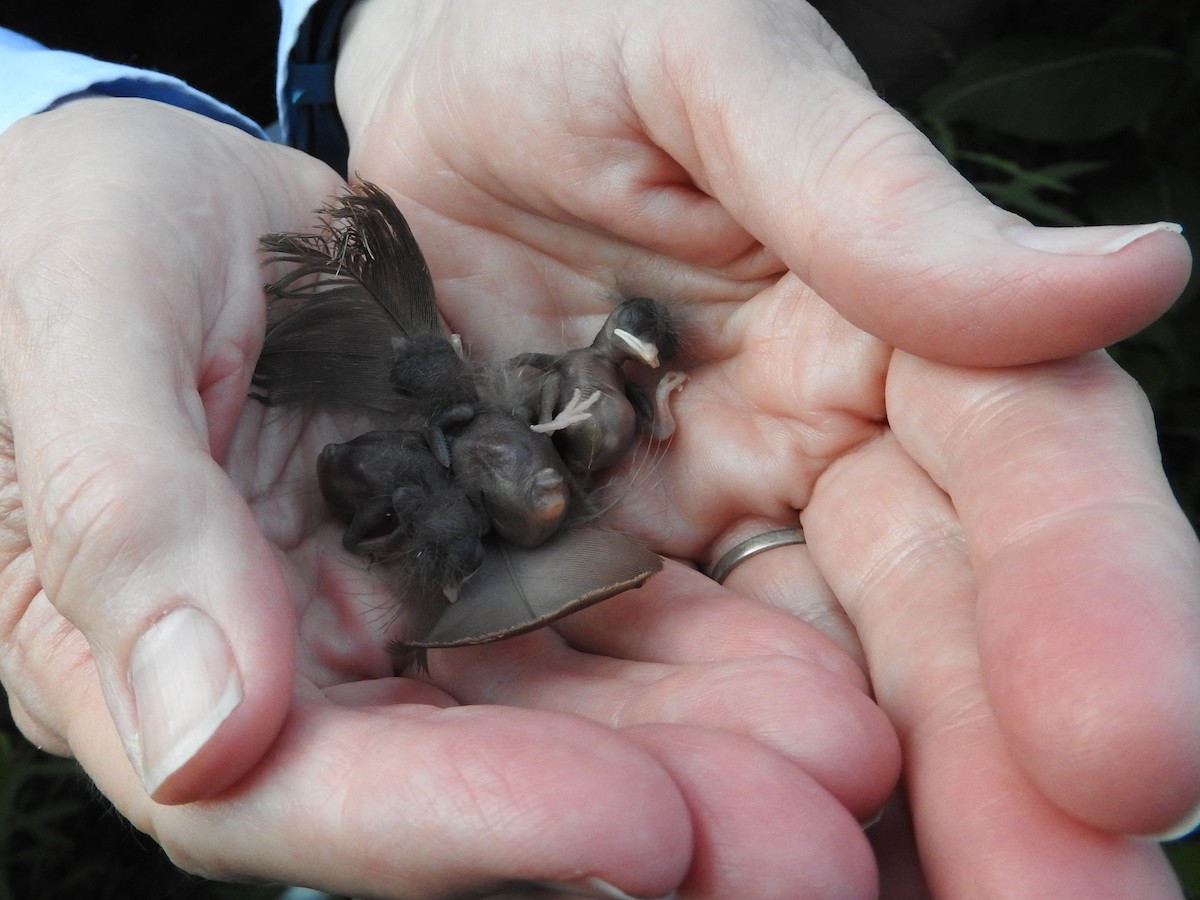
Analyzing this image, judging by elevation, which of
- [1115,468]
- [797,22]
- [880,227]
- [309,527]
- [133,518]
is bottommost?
[309,527]

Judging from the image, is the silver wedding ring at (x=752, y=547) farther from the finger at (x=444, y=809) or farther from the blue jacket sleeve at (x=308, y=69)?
the blue jacket sleeve at (x=308, y=69)

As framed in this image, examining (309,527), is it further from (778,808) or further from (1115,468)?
(1115,468)

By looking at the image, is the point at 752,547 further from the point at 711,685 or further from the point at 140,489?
the point at 140,489

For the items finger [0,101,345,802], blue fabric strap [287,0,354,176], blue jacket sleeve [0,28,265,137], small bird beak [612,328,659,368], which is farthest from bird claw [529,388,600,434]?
blue fabric strap [287,0,354,176]

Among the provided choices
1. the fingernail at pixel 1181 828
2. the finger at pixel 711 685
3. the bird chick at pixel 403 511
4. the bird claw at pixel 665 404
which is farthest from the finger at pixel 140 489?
the fingernail at pixel 1181 828

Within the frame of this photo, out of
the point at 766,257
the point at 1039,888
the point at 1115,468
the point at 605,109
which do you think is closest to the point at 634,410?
the point at 766,257

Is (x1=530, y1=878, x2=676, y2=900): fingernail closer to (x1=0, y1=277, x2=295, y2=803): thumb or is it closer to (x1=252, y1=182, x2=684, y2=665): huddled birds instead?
(x1=0, y1=277, x2=295, y2=803): thumb
